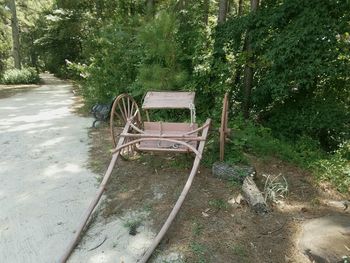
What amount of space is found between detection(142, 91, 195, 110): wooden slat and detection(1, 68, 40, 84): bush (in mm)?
14418

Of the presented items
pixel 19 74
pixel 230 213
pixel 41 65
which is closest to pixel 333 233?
pixel 230 213

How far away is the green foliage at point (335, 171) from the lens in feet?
15.2

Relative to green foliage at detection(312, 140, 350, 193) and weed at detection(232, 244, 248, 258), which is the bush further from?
weed at detection(232, 244, 248, 258)

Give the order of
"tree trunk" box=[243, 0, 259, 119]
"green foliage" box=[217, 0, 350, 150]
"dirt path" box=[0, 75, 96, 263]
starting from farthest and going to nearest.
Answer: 1. "tree trunk" box=[243, 0, 259, 119]
2. "green foliage" box=[217, 0, 350, 150]
3. "dirt path" box=[0, 75, 96, 263]

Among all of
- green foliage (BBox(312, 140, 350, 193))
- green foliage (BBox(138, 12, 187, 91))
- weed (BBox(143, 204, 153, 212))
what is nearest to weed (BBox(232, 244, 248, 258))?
weed (BBox(143, 204, 153, 212))

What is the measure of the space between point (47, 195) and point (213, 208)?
2111 millimetres

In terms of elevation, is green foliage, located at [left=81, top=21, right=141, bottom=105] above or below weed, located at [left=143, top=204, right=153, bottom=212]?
above

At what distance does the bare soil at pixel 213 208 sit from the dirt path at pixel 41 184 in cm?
44

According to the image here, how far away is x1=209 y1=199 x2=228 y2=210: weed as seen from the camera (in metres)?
3.83

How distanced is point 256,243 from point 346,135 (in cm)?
401

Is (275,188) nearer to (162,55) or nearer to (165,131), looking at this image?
(165,131)

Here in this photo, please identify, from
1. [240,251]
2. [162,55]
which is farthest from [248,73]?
[240,251]

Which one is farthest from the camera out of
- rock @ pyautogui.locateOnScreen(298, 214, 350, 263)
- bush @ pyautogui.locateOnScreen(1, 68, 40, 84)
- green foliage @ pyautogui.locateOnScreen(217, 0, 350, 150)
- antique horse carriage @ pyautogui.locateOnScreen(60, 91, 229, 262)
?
bush @ pyautogui.locateOnScreen(1, 68, 40, 84)

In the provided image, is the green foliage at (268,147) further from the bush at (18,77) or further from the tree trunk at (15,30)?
the tree trunk at (15,30)
